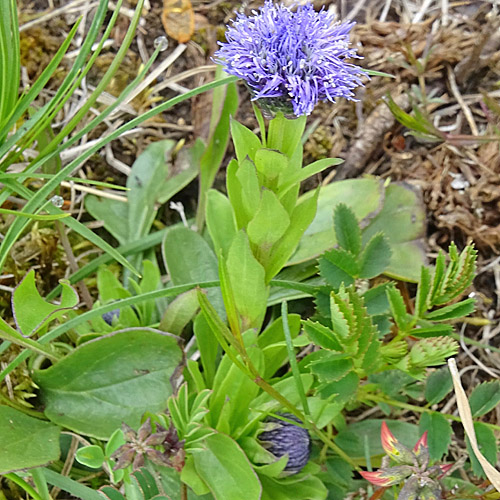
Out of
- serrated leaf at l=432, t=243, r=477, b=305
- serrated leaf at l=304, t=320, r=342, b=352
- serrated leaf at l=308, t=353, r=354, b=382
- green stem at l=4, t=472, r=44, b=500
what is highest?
serrated leaf at l=432, t=243, r=477, b=305

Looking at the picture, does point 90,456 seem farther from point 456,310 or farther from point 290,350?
point 456,310

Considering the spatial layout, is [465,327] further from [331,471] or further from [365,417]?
[331,471]

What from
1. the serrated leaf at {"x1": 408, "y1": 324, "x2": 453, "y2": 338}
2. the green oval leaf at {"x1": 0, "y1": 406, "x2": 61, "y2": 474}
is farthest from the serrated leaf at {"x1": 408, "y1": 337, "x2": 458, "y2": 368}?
the green oval leaf at {"x1": 0, "y1": 406, "x2": 61, "y2": 474}

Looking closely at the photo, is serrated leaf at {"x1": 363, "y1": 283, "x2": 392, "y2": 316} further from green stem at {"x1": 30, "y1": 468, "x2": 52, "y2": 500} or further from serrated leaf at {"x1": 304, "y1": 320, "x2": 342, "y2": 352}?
green stem at {"x1": 30, "y1": 468, "x2": 52, "y2": 500}

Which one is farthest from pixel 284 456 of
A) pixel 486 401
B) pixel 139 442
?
pixel 486 401

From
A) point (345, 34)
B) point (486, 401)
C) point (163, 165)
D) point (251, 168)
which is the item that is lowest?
point (486, 401)

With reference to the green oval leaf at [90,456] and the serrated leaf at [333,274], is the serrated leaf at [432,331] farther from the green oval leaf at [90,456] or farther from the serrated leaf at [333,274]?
the green oval leaf at [90,456]

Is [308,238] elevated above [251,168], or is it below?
below
